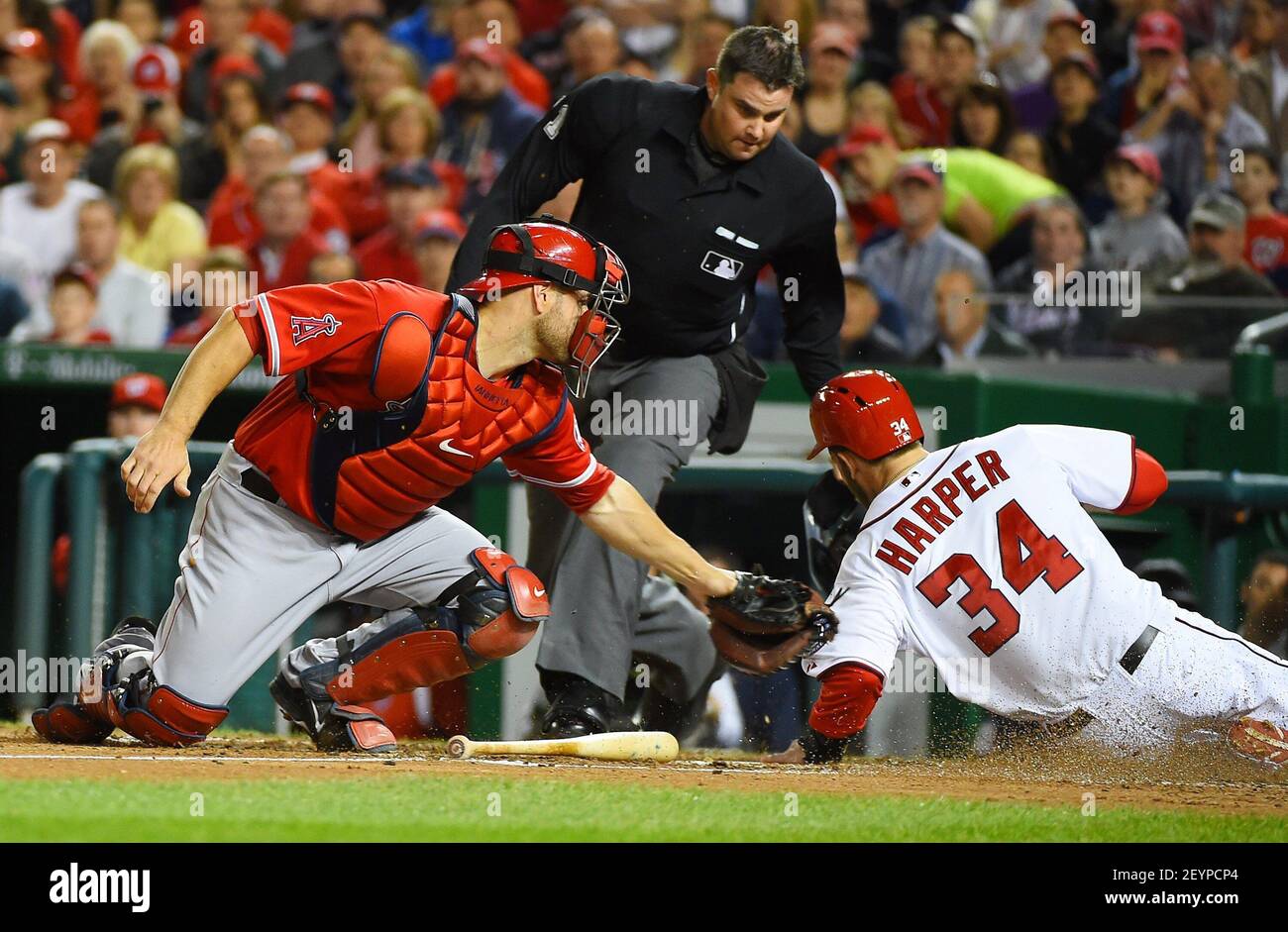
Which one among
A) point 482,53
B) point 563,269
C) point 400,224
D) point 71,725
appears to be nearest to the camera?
point 563,269

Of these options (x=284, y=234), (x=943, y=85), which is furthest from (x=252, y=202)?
(x=943, y=85)

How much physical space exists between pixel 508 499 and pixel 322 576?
1.61 meters

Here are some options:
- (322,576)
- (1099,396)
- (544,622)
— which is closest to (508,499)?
(544,622)

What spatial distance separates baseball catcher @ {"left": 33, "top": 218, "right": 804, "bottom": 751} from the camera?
13.8ft

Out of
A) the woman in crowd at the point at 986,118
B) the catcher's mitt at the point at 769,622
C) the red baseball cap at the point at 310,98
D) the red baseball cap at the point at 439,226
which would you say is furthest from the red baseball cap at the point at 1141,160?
the catcher's mitt at the point at 769,622

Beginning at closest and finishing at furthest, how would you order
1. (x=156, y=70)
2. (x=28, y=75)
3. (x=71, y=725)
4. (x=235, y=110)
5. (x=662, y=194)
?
1. (x=71, y=725)
2. (x=662, y=194)
3. (x=235, y=110)
4. (x=28, y=75)
5. (x=156, y=70)

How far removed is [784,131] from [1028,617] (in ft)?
15.5

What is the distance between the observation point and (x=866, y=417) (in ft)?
15.4

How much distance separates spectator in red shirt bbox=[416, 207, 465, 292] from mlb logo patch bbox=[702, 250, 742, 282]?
2.91 m

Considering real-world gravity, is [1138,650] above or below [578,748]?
above

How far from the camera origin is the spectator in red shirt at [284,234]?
8461 mm

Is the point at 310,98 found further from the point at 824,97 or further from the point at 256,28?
the point at 824,97

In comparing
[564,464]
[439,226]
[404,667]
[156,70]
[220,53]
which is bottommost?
[404,667]

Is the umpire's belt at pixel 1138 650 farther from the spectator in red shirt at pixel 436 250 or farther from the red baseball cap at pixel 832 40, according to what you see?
the red baseball cap at pixel 832 40
